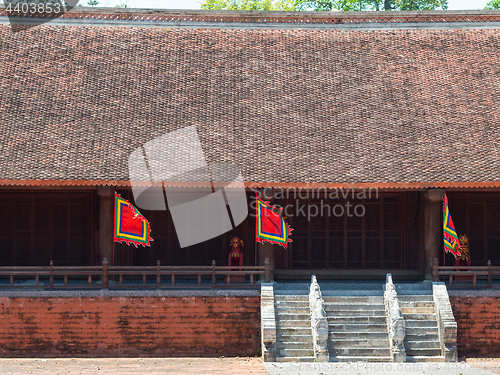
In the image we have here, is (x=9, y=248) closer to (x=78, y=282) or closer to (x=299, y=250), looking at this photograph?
(x=78, y=282)

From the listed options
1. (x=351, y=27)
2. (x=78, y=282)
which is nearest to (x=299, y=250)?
(x=78, y=282)

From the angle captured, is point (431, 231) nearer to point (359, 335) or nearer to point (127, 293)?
point (359, 335)

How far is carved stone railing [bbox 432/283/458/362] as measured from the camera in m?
14.6

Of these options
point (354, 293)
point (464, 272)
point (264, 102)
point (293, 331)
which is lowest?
point (293, 331)

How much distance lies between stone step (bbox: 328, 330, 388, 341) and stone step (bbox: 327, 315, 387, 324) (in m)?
0.32

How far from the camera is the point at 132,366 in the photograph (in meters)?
14.6

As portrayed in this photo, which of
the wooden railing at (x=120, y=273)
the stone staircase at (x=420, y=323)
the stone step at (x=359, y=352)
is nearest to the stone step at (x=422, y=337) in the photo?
the stone staircase at (x=420, y=323)

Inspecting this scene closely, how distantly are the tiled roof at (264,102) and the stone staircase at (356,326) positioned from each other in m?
3.01

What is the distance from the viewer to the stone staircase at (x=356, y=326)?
47.8 ft

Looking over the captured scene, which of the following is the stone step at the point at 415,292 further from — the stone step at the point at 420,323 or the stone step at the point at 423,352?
the stone step at the point at 423,352

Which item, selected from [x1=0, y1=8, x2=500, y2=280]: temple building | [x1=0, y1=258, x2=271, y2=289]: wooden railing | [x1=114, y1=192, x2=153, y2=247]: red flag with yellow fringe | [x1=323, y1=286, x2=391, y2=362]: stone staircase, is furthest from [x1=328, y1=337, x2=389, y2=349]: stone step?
[x1=114, y1=192, x2=153, y2=247]: red flag with yellow fringe

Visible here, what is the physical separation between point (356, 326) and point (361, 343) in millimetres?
484

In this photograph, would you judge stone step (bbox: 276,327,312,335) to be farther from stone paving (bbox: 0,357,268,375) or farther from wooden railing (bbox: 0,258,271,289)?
wooden railing (bbox: 0,258,271,289)

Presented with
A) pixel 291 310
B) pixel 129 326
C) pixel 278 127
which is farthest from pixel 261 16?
pixel 129 326
